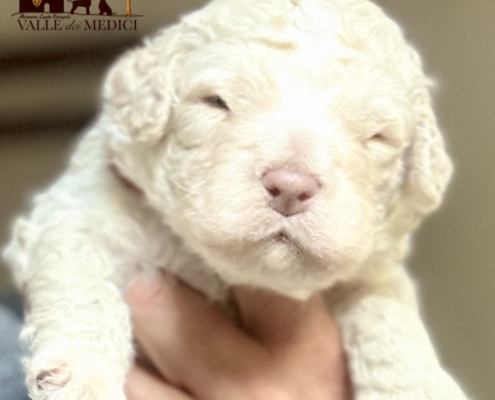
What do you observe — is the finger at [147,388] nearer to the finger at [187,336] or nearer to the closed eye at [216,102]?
the finger at [187,336]

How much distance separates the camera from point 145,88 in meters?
1.17

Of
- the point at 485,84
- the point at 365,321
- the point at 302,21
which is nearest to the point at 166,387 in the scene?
the point at 365,321

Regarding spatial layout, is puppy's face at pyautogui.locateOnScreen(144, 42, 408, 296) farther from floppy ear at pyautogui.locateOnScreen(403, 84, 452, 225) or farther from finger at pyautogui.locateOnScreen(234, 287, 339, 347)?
finger at pyautogui.locateOnScreen(234, 287, 339, 347)

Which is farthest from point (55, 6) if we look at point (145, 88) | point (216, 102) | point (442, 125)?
point (442, 125)

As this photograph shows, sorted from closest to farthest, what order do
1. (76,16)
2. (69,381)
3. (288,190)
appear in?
(288,190), (69,381), (76,16)

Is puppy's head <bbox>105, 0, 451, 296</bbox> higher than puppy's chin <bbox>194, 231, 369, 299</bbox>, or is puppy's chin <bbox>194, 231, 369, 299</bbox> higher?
puppy's head <bbox>105, 0, 451, 296</bbox>

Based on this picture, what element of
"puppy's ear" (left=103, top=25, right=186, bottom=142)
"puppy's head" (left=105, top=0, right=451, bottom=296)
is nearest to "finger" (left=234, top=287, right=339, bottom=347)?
"puppy's head" (left=105, top=0, right=451, bottom=296)

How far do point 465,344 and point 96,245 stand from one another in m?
1.45

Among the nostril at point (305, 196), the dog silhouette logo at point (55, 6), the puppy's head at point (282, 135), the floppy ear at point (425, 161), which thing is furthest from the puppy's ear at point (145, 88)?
the floppy ear at point (425, 161)

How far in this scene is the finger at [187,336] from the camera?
1353 mm

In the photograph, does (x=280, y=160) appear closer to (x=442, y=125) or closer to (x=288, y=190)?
(x=288, y=190)

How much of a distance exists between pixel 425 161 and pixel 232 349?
0.60 metres

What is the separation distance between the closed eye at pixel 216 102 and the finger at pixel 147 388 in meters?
0.64

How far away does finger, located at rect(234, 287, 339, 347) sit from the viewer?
139cm
